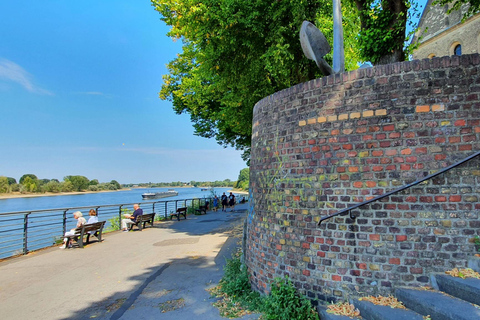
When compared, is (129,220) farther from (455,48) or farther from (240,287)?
(455,48)

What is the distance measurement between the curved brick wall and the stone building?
1757 cm

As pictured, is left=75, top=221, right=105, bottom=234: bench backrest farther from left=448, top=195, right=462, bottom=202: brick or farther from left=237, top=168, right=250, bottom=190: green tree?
left=237, top=168, right=250, bottom=190: green tree

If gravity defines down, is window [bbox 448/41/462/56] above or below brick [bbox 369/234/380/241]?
above

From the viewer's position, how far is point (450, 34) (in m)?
19.8

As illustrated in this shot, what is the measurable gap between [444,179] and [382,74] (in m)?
1.34

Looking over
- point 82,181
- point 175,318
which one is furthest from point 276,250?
point 82,181

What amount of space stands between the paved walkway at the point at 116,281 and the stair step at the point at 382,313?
156 centimetres

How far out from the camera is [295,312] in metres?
3.38

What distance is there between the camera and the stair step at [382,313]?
2652mm

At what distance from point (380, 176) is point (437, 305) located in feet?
4.32

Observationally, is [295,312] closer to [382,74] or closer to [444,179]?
[444,179]

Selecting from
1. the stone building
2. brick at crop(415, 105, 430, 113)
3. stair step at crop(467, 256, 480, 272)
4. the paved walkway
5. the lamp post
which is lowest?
the paved walkway

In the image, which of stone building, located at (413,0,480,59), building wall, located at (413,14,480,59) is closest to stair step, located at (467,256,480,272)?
stone building, located at (413,0,480,59)

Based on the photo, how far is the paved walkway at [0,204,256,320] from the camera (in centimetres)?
421
